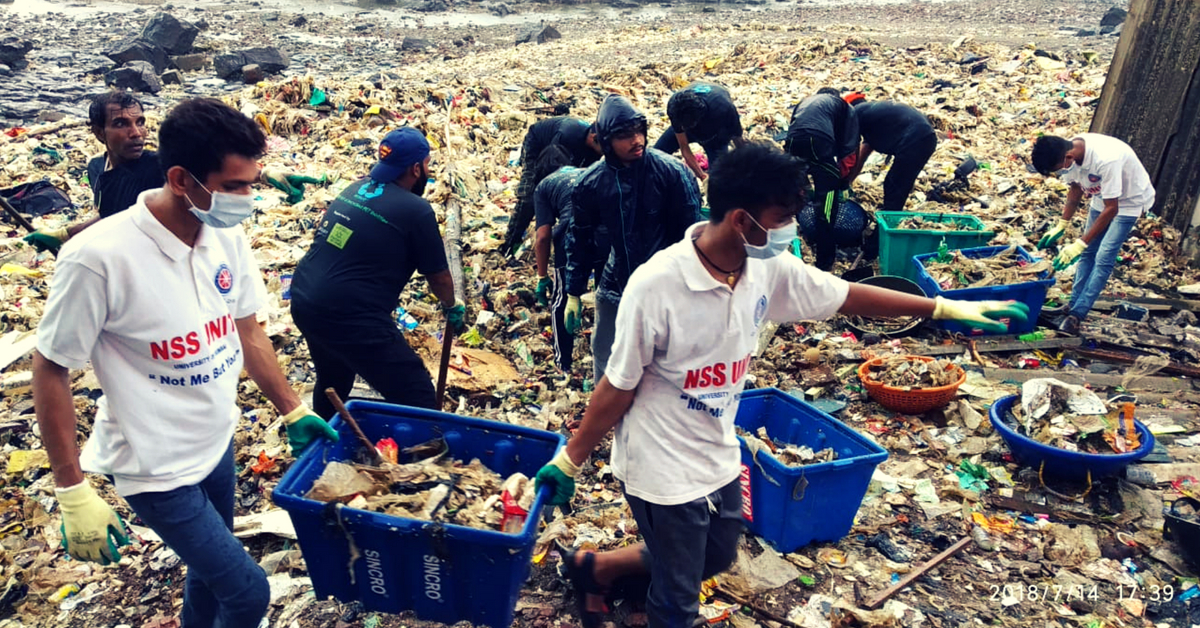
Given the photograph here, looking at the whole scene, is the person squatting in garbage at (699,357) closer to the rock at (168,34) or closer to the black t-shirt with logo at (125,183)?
the black t-shirt with logo at (125,183)

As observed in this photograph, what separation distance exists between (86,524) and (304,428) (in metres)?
0.67

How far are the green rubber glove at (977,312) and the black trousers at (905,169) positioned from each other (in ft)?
15.1

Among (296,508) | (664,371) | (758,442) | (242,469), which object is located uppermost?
(664,371)

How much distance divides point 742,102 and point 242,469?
10862 millimetres

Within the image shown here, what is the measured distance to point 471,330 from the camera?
243 inches

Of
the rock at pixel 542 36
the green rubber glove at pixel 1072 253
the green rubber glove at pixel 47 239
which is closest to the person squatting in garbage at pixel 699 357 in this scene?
the green rubber glove at pixel 47 239

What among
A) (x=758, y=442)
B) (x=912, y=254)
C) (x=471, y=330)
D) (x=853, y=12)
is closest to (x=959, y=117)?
(x=912, y=254)

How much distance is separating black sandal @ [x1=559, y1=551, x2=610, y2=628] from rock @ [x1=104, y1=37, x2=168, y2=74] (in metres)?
20.5

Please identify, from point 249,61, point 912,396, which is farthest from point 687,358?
point 249,61

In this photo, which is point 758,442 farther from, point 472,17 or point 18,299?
point 472,17

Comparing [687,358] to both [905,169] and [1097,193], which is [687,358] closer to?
[1097,193]

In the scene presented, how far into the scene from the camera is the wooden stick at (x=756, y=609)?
3.28 metres

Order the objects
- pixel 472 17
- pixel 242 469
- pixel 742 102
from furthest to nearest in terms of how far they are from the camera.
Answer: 1. pixel 472 17
2. pixel 742 102
3. pixel 242 469

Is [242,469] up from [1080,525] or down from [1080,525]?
down
